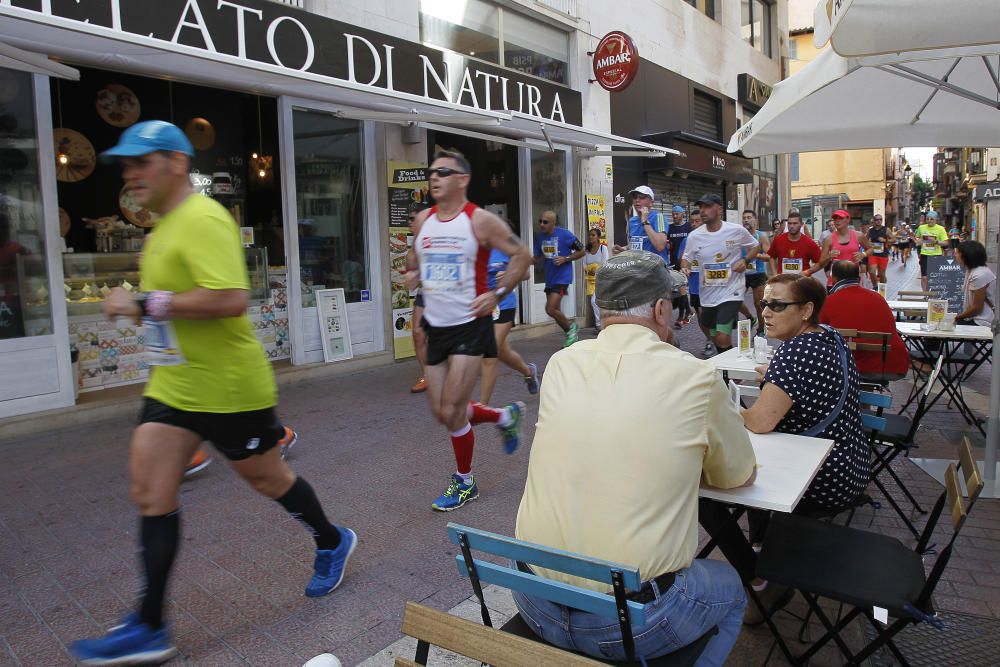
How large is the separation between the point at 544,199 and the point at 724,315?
529cm

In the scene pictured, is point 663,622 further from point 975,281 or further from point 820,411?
point 975,281

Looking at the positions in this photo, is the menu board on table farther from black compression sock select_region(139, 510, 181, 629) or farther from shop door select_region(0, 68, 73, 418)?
shop door select_region(0, 68, 73, 418)

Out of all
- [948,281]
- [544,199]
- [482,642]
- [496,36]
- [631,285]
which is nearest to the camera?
[482,642]

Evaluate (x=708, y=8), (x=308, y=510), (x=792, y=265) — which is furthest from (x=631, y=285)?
(x=708, y=8)

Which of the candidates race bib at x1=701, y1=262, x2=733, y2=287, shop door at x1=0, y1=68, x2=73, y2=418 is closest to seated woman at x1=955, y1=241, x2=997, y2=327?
race bib at x1=701, y1=262, x2=733, y2=287

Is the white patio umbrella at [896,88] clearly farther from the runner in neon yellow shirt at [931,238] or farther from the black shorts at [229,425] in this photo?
the runner in neon yellow shirt at [931,238]

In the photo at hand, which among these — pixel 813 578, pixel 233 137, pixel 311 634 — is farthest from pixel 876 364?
pixel 233 137

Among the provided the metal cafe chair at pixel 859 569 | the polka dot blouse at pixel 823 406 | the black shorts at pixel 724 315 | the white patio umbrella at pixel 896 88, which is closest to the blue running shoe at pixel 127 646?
the metal cafe chair at pixel 859 569

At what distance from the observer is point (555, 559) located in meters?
1.68

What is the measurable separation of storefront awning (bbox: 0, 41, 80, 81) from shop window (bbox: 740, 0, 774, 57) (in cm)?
1767

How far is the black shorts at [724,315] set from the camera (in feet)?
24.1

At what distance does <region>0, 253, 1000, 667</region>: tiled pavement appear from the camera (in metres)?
2.80

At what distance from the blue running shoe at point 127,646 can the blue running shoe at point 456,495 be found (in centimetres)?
171

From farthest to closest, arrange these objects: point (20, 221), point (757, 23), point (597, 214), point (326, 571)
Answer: point (757, 23) < point (597, 214) < point (20, 221) < point (326, 571)
